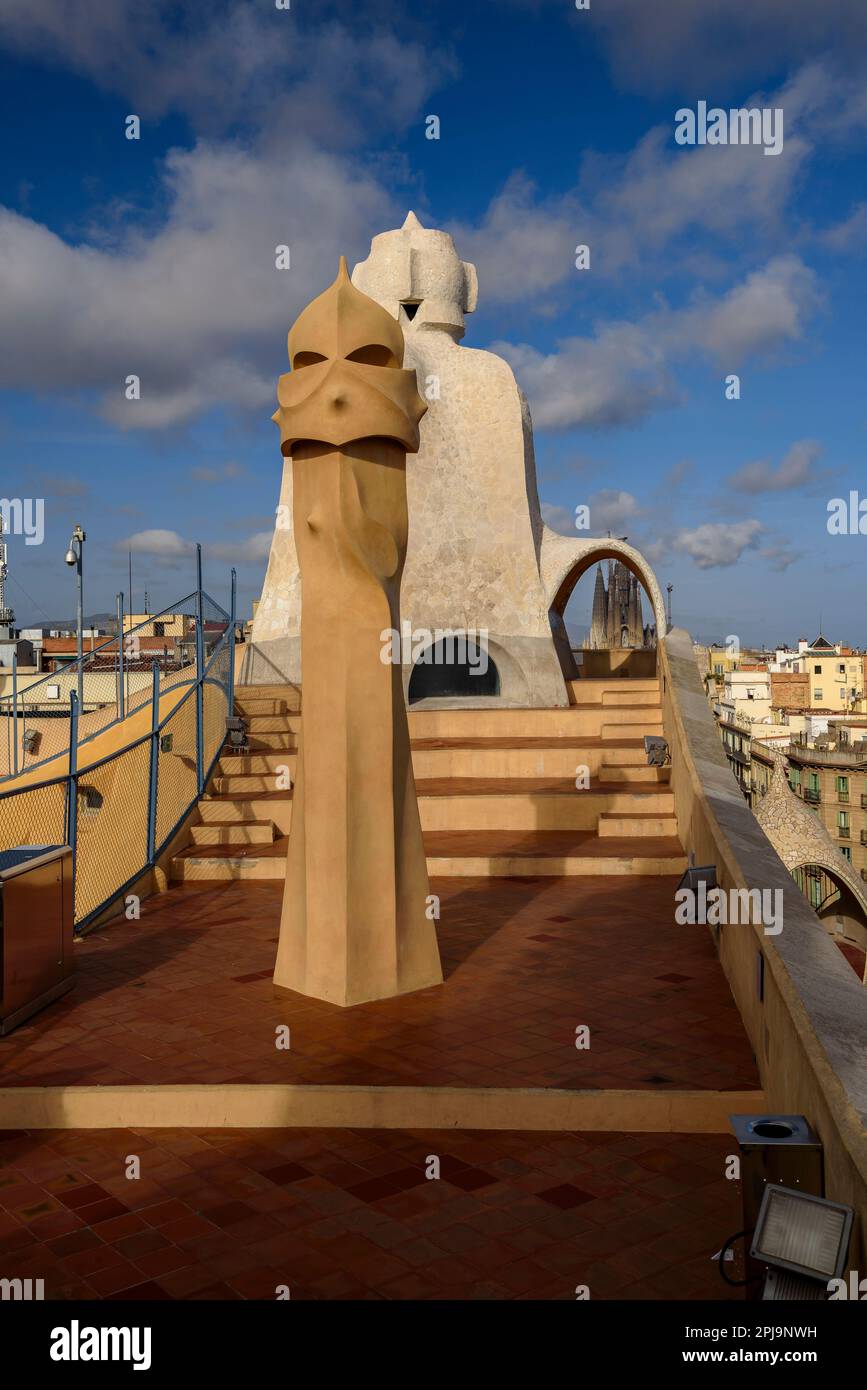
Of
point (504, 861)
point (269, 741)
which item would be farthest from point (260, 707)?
point (504, 861)

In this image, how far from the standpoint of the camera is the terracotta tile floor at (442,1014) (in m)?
5.23

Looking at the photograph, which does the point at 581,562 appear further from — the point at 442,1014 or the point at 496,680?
the point at 442,1014

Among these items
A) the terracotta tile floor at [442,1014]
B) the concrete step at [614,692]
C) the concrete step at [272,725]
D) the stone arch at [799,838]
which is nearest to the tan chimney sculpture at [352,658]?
the terracotta tile floor at [442,1014]

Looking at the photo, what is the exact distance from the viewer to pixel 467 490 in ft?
57.8

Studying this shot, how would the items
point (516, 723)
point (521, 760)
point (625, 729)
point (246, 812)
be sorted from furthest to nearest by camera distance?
1. point (516, 723)
2. point (625, 729)
3. point (521, 760)
4. point (246, 812)

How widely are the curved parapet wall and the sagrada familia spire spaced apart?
3540 centimetres

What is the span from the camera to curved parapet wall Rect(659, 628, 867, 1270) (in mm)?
3283

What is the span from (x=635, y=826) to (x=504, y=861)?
1636 millimetres

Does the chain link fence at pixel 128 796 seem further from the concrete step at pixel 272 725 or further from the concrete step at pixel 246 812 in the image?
the concrete step at pixel 272 725

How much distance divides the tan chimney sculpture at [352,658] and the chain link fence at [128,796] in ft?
7.22

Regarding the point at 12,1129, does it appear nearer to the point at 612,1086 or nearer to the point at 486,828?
the point at 612,1086

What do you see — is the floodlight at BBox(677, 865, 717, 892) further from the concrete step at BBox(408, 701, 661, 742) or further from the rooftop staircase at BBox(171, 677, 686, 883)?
the concrete step at BBox(408, 701, 661, 742)

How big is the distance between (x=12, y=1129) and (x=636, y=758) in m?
8.95

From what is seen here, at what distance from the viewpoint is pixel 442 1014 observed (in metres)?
6.12
